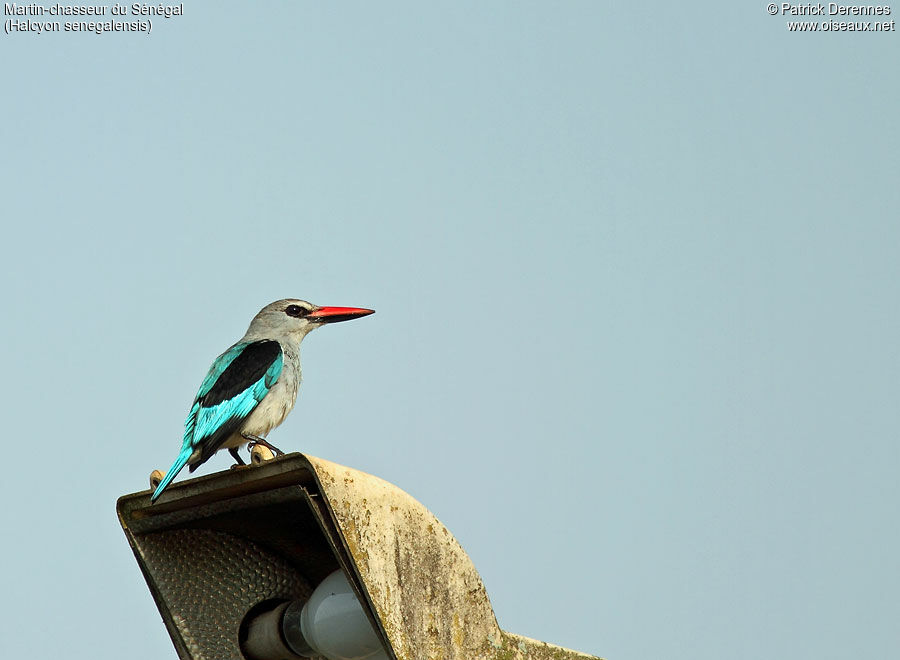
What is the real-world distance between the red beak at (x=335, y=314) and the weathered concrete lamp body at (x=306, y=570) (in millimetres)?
2335

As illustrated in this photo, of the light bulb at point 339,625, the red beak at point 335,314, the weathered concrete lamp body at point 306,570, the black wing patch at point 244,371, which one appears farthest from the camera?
the red beak at point 335,314

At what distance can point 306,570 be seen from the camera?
3432 mm

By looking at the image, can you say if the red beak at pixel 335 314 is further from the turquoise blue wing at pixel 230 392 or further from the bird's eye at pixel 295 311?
the turquoise blue wing at pixel 230 392

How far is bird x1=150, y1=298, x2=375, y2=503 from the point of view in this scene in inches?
187

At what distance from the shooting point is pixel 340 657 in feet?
9.47

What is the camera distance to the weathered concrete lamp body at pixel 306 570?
2.53m

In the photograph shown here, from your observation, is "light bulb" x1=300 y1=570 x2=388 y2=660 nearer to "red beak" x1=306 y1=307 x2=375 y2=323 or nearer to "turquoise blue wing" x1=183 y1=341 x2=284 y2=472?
"turquoise blue wing" x1=183 y1=341 x2=284 y2=472

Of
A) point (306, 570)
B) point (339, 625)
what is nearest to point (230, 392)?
point (306, 570)

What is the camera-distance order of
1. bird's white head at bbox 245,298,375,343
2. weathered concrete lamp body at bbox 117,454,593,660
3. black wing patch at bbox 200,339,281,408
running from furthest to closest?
bird's white head at bbox 245,298,375,343 → black wing patch at bbox 200,339,281,408 → weathered concrete lamp body at bbox 117,454,593,660

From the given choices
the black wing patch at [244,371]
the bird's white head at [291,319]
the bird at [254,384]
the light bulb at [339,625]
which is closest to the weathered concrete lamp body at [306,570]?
the light bulb at [339,625]

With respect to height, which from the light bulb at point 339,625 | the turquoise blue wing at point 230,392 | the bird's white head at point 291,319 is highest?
the bird's white head at point 291,319

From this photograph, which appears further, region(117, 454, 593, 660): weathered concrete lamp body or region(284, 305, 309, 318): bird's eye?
region(284, 305, 309, 318): bird's eye

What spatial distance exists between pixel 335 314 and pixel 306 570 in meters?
2.64

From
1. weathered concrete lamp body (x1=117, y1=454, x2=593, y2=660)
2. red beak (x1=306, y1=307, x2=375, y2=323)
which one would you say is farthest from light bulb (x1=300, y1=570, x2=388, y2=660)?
red beak (x1=306, y1=307, x2=375, y2=323)
